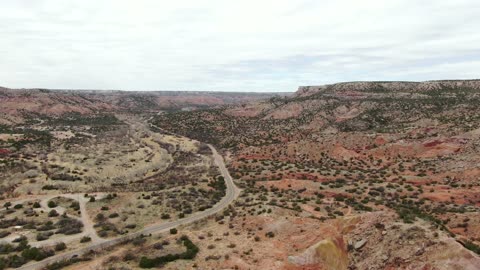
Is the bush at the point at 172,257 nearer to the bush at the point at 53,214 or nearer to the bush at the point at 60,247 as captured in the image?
the bush at the point at 60,247

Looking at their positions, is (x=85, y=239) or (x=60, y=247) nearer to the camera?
(x=60, y=247)

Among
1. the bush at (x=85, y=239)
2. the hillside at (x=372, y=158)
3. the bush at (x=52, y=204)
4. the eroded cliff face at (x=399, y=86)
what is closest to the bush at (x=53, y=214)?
the bush at (x=52, y=204)

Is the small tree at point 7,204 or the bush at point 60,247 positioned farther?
the small tree at point 7,204

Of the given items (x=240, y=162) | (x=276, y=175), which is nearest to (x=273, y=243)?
(x=276, y=175)

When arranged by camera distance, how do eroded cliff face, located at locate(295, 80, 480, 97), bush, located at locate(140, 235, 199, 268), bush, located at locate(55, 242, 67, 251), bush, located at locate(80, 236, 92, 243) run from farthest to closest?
eroded cliff face, located at locate(295, 80, 480, 97) < bush, located at locate(80, 236, 92, 243) < bush, located at locate(55, 242, 67, 251) < bush, located at locate(140, 235, 199, 268)

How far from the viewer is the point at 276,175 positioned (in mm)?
68125

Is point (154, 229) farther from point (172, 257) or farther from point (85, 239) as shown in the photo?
point (172, 257)

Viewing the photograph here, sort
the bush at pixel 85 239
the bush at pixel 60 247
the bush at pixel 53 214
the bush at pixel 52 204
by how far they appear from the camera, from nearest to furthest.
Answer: the bush at pixel 60 247 → the bush at pixel 85 239 → the bush at pixel 53 214 → the bush at pixel 52 204

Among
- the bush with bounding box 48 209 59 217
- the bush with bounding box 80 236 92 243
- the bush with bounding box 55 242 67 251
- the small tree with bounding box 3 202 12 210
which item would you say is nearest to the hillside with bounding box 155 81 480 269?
the bush with bounding box 80 236 92 243

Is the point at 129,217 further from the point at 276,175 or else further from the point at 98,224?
the point at 276,175

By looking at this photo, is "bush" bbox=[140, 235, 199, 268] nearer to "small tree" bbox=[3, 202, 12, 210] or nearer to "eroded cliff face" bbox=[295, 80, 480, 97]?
"small tree" bbox=[3, 202, 12, 210]

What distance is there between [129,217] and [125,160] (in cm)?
4706

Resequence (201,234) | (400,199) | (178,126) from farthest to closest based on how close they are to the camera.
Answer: (178,126), (400,199), (201,234)

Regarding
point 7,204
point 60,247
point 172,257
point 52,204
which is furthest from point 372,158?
point 7,204
